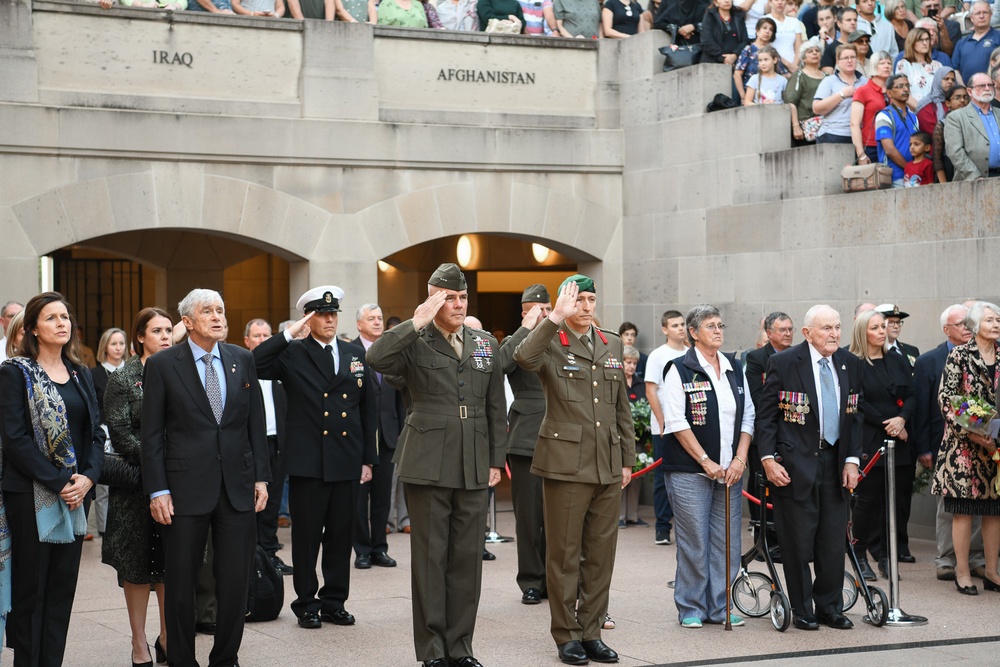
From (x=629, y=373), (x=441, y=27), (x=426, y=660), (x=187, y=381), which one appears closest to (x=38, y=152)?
(x=441, y=27)

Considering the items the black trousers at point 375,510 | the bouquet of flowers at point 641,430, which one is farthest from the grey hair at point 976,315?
the black trousers at point 375,510

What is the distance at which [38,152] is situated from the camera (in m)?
12.8

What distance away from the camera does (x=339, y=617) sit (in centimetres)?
816

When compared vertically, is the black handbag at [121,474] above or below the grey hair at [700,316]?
below

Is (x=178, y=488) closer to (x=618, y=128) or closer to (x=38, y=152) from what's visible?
(x=38, y=152)

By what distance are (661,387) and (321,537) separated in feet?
7.42

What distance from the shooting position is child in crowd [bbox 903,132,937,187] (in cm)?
1288

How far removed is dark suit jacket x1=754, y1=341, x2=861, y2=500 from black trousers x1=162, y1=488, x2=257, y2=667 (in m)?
3.15

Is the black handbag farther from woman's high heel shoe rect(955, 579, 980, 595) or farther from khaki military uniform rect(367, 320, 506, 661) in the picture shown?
woman's high heel shoe rect(955, 579, 980, 595)

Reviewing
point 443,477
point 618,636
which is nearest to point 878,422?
point 618,636

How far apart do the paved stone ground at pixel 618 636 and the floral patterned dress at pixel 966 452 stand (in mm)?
626

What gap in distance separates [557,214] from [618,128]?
1.23m

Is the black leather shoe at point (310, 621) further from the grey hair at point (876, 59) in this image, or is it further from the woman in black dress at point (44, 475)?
the grey hair at point (876, 59)

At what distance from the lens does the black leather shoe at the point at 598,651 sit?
7195 mm
